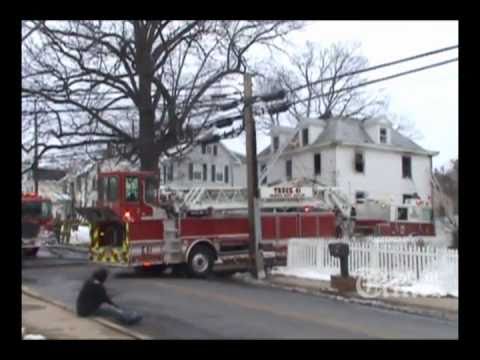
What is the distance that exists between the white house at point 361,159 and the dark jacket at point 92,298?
3182 cm

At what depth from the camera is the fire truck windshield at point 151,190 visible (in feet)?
68.9

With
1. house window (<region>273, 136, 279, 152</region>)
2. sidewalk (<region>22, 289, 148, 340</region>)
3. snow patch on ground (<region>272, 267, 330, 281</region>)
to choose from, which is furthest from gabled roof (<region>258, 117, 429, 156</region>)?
sidewalk (<region>22, 289, 148, 340</region>)

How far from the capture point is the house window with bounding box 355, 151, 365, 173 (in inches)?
1746

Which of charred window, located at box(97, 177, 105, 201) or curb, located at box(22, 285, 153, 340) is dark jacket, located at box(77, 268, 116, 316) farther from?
charred window, located at box(97, 177, 105, 201)

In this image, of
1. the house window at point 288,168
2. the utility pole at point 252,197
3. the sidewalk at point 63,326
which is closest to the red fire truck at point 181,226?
the utility pole at point 252,197

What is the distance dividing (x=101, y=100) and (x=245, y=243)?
14.8 meters

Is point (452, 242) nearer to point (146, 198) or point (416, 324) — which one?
point (146, 198)

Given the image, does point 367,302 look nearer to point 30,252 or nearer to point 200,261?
point 200,261

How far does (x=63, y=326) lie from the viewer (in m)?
11.4

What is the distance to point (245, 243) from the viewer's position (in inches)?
844

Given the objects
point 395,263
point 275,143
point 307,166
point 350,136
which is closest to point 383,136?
point 350,136

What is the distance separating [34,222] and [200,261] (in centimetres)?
1141

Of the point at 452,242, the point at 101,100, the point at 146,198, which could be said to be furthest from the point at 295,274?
the point at 101,100

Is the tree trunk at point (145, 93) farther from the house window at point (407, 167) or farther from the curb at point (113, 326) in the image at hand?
the house window at point (407, 167)
